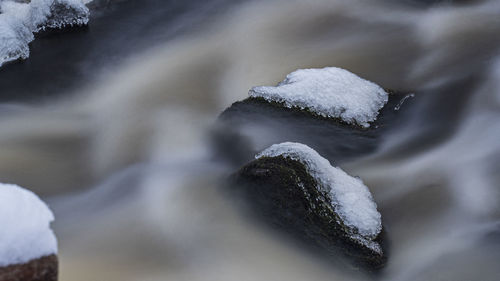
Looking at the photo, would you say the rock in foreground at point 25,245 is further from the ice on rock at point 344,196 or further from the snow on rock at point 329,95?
the snow on rock at point 329,95

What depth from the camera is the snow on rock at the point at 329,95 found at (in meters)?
5.03

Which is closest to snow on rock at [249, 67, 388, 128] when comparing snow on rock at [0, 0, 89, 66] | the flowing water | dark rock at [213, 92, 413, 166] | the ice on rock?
dark rock at [213, 92, 413, 166]

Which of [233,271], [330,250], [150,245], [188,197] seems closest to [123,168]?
[188,197]

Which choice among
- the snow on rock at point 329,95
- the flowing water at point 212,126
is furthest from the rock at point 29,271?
the snow on rock at point 329,95

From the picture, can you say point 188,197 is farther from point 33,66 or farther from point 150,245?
point 33,66

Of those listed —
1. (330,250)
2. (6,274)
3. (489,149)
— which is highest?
(489,149)

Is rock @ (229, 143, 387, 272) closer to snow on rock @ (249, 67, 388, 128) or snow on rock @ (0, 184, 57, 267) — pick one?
snow on rock @ (249, 67, 388, 128)

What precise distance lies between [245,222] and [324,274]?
680 millimetres

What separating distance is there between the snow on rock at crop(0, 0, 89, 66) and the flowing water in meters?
0.16

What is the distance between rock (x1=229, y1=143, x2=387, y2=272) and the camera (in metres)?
3.53

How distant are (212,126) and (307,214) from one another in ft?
6.25

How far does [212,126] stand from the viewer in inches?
209

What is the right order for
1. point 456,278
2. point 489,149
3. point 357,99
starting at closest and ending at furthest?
1. point 456,278
2. point 489,149
3. point 357,99

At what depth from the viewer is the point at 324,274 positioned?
3.51 metres
